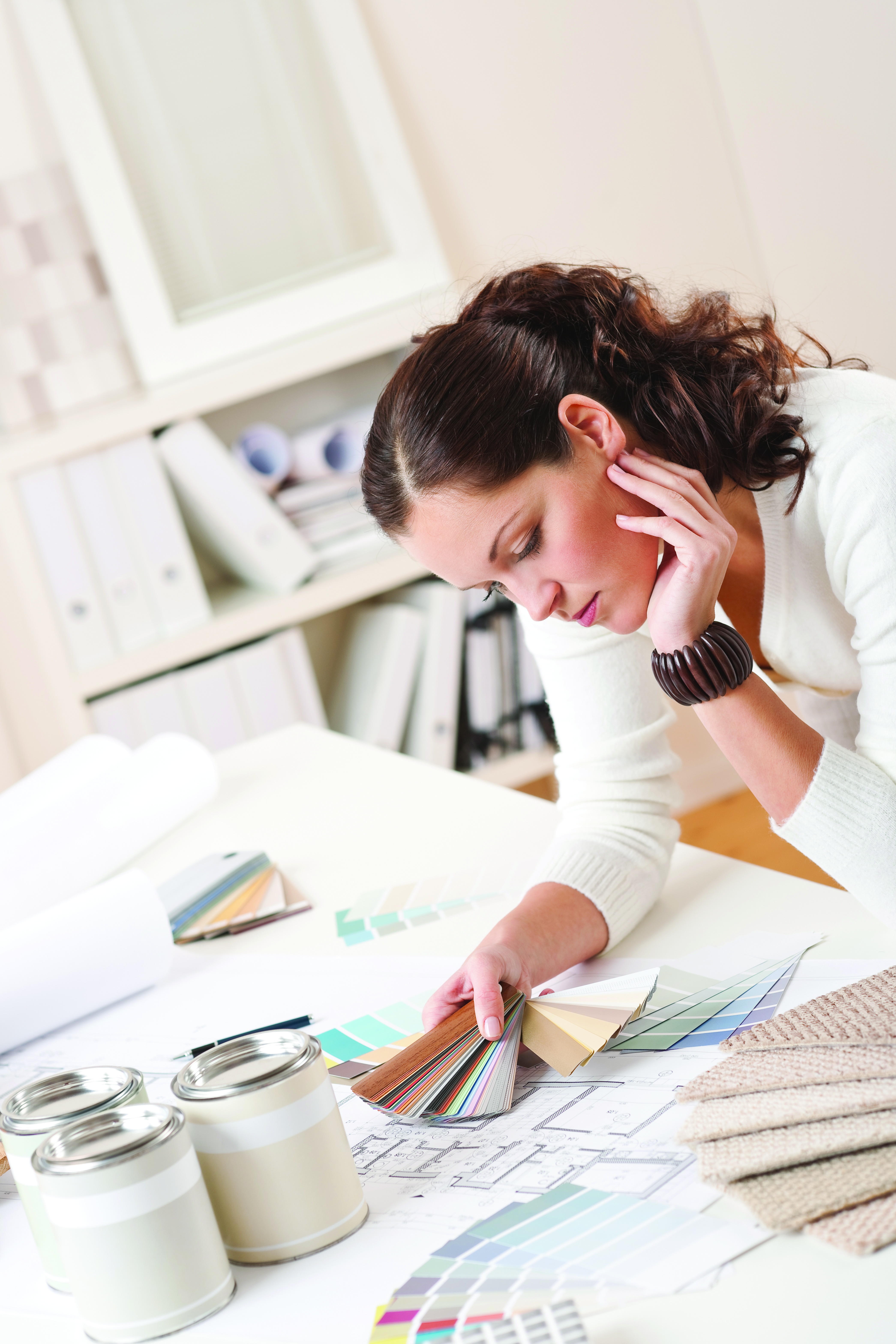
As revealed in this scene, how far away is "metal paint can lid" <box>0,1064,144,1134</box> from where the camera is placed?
2.12ft

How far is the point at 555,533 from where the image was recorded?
2.89ft

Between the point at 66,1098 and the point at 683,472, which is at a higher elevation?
the point at 683,472

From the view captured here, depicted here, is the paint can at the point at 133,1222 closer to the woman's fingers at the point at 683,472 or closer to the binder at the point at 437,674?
the woman's fingers at the point at 683,472

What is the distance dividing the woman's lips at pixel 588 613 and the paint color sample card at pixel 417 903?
0.27 meters

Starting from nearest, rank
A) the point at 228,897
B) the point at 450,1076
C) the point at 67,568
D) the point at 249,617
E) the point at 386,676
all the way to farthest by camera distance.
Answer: the point at 450,1076, the point at 228,897, the point at 67,568, the point at 249,617, the point at 386,676

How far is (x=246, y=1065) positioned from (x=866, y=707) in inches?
21.0

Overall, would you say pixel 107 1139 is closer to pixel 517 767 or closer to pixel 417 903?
pixel 417 903

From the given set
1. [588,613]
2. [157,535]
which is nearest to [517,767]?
[157,535]

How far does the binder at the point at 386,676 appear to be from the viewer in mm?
2275

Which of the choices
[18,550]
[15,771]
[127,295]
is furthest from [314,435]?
[15,771]

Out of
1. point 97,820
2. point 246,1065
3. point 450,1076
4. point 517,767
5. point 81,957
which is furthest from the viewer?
point 517,767

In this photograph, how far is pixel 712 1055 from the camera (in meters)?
0.72

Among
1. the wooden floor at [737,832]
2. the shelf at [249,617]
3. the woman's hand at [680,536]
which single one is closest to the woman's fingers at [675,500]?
the woman's hand at [680,536]

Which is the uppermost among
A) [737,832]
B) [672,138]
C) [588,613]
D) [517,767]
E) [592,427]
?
[672,138]
